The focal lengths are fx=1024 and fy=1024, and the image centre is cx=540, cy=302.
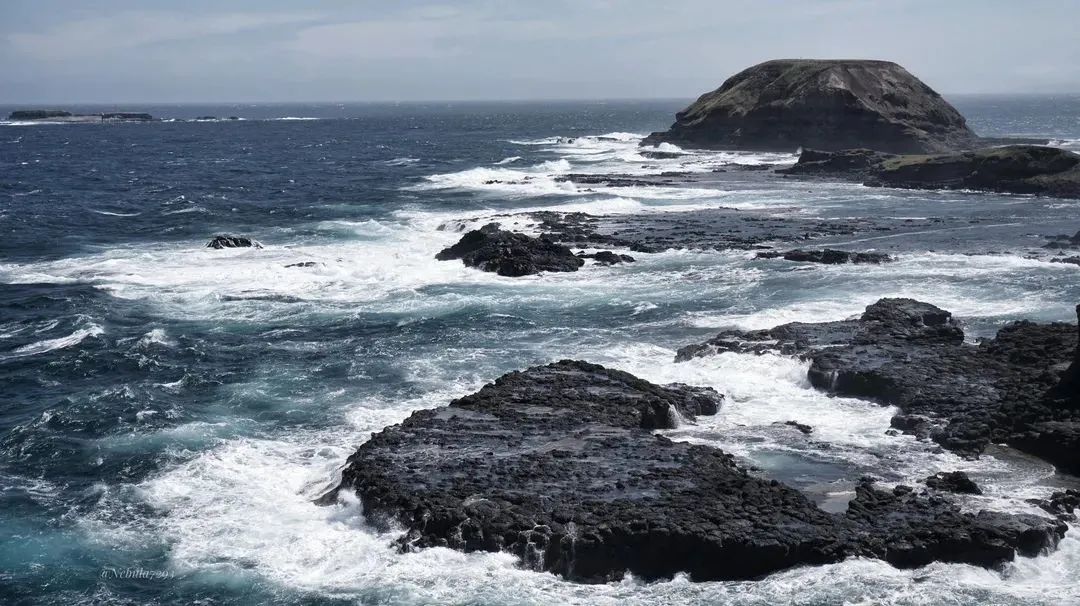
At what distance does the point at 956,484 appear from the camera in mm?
25922

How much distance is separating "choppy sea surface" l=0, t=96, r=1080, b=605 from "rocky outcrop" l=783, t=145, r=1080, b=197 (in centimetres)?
400

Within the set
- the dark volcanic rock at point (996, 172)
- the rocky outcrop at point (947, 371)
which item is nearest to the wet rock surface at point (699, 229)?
the dark volcanic rock at point (996, 172)

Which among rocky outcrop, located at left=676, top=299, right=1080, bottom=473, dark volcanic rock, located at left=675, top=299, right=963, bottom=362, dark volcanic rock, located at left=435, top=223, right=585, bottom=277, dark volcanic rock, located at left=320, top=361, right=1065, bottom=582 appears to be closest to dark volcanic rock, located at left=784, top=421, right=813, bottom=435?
rocky outcrop, located at left=676, top=299, right=1080, bottom=473

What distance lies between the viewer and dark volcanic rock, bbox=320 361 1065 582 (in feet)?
75.3

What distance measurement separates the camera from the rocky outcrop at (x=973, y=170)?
3233 inches

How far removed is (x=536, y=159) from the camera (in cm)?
12744

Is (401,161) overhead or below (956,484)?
overhead

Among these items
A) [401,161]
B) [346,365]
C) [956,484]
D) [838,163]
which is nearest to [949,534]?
[956,484]

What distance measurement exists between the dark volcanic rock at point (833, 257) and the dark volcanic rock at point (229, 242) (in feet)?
103

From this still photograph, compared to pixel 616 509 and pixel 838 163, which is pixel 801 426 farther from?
pixel 838 163

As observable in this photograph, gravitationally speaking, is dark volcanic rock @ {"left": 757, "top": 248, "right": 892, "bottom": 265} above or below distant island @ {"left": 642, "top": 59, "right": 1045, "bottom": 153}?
below

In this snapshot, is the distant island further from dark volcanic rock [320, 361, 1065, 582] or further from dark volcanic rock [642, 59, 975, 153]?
dark volcanic rock [320, 361, 1065, 582]

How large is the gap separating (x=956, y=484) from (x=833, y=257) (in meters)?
31.4

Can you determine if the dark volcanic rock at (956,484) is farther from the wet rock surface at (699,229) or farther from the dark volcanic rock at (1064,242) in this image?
the dark volcanic rock at (1064,242)
